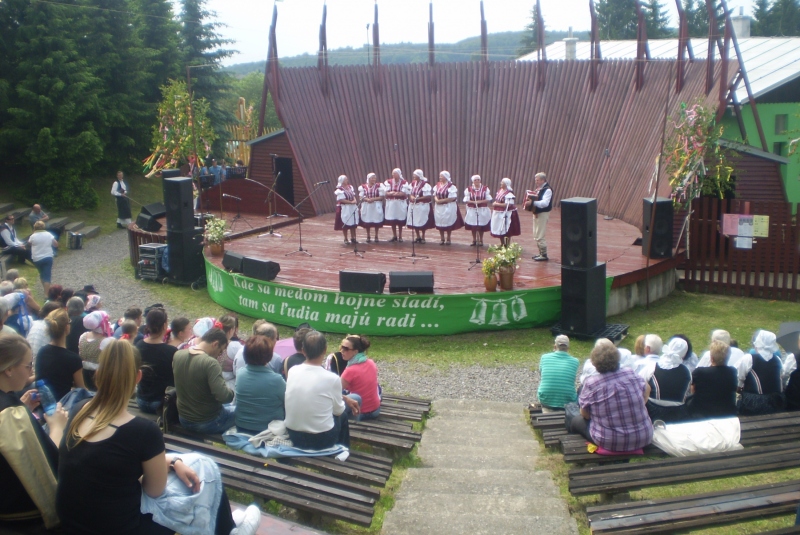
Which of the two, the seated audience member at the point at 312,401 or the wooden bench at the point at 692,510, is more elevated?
the seated audience member at the point at 312,401

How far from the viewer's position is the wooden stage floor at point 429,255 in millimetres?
11719

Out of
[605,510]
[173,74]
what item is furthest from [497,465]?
[173,74]

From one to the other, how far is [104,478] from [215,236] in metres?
10.8

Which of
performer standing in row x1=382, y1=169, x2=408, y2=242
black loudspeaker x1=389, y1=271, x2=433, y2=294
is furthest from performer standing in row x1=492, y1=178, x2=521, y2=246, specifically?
black loudspeaker x1=389, y1=271, x2=433, y2=294

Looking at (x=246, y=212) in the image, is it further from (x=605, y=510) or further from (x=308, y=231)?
(x=605, y=510)

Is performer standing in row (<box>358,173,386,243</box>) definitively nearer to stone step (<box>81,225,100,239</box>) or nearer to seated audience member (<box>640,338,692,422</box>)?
seated audience member (<box>640,338,692,422</box>)

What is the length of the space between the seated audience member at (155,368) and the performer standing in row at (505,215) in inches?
317

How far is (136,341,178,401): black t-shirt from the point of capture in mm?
5770

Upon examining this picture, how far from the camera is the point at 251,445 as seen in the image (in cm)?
536

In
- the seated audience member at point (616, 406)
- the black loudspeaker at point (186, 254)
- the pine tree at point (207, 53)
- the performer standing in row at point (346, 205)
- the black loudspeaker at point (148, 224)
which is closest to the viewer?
the seated audience member at point (616, 406)

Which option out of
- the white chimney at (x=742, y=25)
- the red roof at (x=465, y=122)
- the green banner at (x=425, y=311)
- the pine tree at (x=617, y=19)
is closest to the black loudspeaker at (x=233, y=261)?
the green banner at (x=425, y=311)

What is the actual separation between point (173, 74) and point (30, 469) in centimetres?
2596

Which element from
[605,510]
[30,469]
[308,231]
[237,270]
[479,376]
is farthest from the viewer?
[308,231]

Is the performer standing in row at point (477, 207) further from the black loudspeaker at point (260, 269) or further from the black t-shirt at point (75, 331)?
the black t-shirt at point (75, 331)
